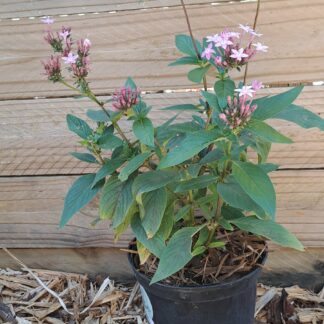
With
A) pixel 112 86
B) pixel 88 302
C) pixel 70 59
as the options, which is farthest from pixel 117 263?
pixel 70 59

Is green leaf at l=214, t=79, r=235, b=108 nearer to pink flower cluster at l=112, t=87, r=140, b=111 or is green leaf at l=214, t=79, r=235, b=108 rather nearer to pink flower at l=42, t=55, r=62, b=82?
pink flower cluster at l=112, t=87, r=140, b=111

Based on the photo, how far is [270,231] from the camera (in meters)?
1.04

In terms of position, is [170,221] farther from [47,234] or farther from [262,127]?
[47,234]

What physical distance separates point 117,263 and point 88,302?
0.49 ft

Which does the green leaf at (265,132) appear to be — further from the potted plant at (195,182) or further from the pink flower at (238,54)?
the pink flower at (238,54)

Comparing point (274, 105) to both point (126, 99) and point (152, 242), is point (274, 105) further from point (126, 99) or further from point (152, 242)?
point (152, 242)

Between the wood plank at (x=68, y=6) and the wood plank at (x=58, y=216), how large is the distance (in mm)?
456

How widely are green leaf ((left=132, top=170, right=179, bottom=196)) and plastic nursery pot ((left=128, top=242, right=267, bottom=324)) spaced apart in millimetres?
234

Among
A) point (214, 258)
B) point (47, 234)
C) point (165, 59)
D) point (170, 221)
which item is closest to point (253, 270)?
point (214, 258)

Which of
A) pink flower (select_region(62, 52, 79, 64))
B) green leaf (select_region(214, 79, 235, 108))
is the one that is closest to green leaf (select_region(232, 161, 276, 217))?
green leaf (select_region(214, 79, 235, 108))

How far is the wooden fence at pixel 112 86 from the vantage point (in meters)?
1.32

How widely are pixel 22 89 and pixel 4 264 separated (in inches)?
23.2

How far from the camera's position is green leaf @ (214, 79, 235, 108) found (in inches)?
35.5

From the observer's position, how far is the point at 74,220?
158 centimetres
